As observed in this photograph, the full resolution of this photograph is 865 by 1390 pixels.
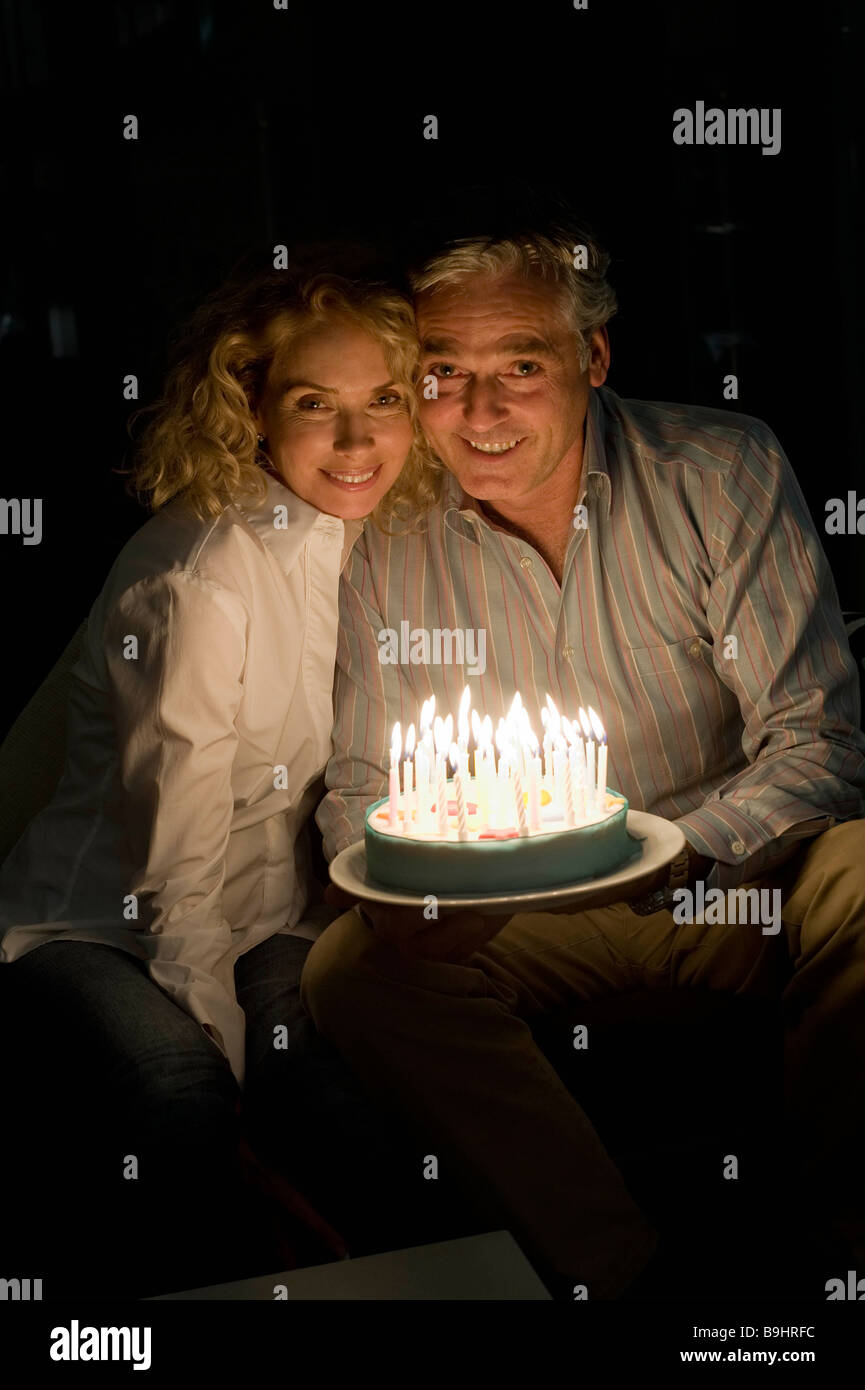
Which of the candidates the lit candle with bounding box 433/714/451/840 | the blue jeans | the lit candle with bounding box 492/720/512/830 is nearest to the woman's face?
the lit candle with bounding box 433/714/451/840

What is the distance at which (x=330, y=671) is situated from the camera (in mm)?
2570

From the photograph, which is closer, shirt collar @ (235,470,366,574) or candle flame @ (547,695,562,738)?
candle flame @ (547,695,562,738)

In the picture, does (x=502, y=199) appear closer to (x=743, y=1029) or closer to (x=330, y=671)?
(x=330, y=671)

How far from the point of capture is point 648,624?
8.46ft

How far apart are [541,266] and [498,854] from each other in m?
1.13

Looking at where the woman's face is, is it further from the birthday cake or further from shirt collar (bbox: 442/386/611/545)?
the birthday cake

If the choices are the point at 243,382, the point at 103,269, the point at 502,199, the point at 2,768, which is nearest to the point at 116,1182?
the point at 2,768

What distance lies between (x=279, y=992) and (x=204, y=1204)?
1.23 feet

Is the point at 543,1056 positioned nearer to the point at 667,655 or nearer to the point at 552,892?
the point at 552,892

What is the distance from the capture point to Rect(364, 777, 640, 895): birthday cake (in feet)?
6.25

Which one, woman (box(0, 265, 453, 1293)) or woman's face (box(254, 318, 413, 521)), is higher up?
woman's face (box(254, 318, 413, 521))

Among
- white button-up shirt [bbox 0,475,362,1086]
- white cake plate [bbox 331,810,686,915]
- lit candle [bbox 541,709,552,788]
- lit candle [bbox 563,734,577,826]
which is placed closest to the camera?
white cake plate [bbox 331,810,686,915]

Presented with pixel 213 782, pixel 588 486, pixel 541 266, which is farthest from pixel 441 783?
pixel 541 266

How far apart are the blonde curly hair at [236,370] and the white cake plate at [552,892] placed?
75cm
